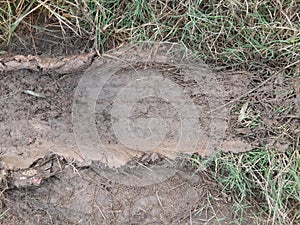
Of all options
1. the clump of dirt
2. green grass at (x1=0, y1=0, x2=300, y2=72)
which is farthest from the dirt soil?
green grass at (x1=0, y1=0, x2=300, y2=72)

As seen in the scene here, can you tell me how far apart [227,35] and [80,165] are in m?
0.82

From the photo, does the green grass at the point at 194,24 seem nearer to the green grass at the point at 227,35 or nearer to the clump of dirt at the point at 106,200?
the green grass at the point at 227,35

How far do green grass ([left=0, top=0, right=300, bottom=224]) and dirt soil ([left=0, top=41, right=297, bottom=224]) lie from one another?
0.20 feet

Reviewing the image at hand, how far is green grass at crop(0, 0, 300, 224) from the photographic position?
1533 mm

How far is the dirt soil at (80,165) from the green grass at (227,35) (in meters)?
0.06

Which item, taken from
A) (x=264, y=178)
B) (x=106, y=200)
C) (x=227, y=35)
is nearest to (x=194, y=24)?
(x=227, y=35)

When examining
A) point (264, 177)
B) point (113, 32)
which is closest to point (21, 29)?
point (113, 32)

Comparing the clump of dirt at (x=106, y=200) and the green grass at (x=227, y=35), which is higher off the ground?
the green grass at (x=227, y=35)

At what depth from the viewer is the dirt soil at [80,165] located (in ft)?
4.80

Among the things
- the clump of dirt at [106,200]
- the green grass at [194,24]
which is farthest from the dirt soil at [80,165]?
the green grass at [194,24]

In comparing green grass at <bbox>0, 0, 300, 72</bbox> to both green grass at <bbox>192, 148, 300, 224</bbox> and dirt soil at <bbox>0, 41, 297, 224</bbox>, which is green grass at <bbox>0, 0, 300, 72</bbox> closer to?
dirt soil at <bbox>0, 41, 297, 224</bbox>

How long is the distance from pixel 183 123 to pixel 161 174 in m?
0.24

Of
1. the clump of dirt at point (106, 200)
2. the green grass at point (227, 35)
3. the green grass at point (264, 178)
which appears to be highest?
the green grass at point (227, 35)

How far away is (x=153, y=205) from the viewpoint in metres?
1.58
